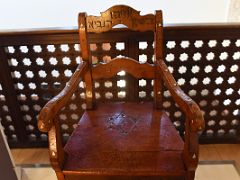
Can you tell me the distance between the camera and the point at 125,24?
1.27 metres

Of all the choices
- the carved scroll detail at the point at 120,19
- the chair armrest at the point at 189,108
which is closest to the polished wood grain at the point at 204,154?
the chair armrest at the point at 189,108

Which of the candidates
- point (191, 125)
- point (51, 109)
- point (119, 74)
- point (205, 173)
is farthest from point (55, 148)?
point (205, 173)

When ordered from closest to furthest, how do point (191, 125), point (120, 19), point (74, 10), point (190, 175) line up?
point (191, 125) → point (190, 175) → point (120, 19) → point (74, 10)

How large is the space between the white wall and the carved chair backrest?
111 inches

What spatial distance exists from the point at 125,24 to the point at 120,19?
0.12 ft

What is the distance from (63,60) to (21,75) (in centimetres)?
32

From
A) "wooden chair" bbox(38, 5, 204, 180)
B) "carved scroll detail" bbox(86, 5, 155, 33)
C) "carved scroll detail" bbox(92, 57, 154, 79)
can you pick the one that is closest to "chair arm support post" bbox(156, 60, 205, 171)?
"wooden chair" bbox(38, 5, 204, 180)

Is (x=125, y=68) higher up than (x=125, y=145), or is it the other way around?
(x=125, y=68)

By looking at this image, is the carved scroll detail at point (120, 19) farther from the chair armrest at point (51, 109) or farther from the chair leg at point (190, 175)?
the chair leg at point (190, 175)

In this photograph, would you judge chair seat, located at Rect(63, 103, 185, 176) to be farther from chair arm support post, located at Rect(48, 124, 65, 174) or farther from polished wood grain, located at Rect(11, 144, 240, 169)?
polished wood grain, located at Rect(11, 144, 240, 169)

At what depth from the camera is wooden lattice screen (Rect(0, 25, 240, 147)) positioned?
157 centimetres

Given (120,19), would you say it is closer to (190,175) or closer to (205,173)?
(190,175)

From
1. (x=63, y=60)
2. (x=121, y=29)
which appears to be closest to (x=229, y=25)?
(x=121, y=29)

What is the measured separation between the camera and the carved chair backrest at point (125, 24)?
124 cm
